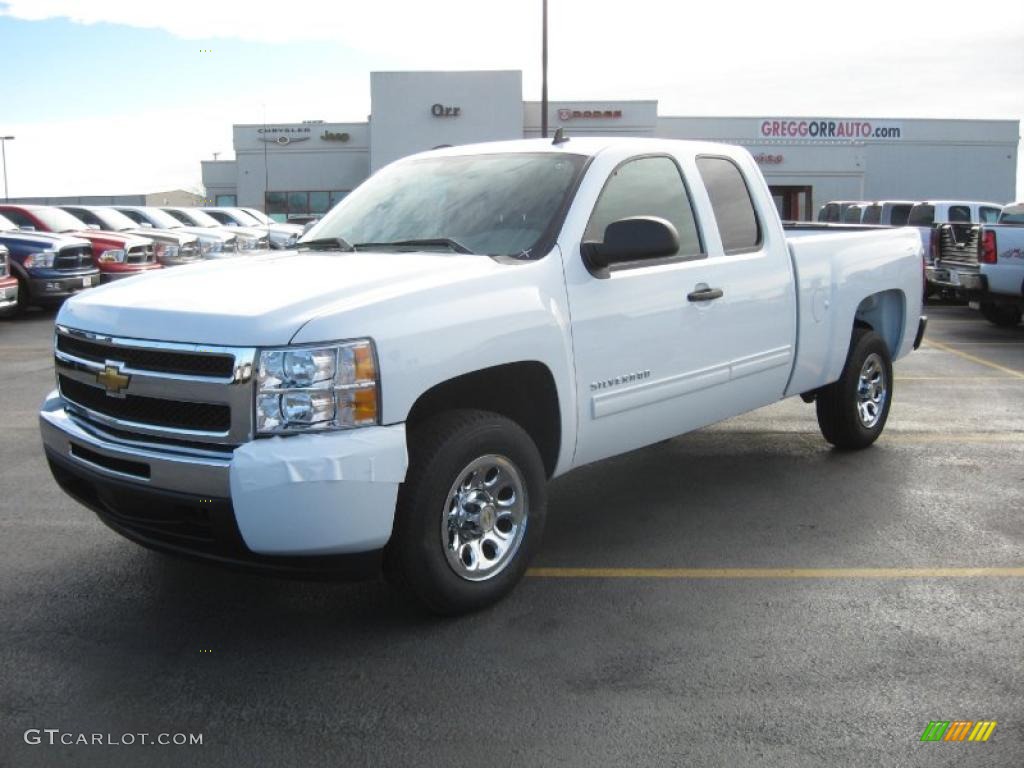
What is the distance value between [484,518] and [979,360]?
9327 millimetres

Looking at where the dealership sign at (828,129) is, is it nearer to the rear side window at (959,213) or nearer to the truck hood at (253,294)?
the rear side window at (959,213)

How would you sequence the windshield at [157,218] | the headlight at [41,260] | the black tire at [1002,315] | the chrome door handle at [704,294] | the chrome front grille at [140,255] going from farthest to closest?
the windshield at [157,218]
the chrome front grille at [140,255]
the headlight at [41,260]
the black tire at [1002,315]
the chrome door handle at [704,294]

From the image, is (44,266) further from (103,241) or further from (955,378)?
(955,378)

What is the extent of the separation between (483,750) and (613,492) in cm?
306

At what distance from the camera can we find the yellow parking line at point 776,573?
15.4 ft

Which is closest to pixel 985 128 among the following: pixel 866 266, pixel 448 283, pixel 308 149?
pixel 308 149

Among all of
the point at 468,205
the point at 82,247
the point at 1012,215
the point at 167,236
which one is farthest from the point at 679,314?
the point at 167,236

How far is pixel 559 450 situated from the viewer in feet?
15.0

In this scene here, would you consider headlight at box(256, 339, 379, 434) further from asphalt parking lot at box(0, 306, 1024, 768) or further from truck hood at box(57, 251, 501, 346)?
asphalt parking lot at box(0, 306, 1024, 768)

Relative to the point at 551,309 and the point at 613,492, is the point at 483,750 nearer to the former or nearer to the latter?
the point at 551,309

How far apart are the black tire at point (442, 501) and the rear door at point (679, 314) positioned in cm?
50

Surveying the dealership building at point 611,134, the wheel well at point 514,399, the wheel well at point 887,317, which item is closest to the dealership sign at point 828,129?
the dealership building at point 611,134

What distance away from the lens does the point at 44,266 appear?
15.7 meters

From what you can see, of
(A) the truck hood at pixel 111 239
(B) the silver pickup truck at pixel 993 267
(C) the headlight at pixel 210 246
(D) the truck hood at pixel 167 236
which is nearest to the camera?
(B) the silver pickup truck at pixel 993 267
